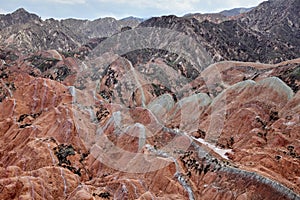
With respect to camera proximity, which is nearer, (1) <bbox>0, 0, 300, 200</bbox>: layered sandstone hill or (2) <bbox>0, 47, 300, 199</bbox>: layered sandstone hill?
(2) <bbox>0, 47, 300, 199</bbox>: layered sandstone hill

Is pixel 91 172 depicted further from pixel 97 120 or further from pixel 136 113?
pixel 136 113

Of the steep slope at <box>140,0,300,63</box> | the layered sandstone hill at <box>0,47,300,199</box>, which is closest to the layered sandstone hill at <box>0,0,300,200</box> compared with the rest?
the layered sandstone hill at <box>0,47,300,199</box>

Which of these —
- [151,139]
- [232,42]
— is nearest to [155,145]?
[151,139]

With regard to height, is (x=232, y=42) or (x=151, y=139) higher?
(x=232, y=42)

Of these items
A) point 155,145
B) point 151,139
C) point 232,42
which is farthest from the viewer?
point 232,42

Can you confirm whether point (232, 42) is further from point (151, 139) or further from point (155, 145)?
point (155, 145)

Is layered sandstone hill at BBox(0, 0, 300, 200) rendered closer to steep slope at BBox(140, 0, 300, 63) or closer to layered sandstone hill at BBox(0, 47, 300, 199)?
layered sandstone hill at BBox(0, 47, 300, 199)

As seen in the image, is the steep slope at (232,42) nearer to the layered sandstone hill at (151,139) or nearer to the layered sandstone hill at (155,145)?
the layered sandstone hill at (151,139)

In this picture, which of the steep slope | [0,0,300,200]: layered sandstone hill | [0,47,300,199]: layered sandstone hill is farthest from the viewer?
the steep slope

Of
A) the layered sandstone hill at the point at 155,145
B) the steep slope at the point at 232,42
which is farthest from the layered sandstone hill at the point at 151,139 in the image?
the steep slope at the point at 232,42

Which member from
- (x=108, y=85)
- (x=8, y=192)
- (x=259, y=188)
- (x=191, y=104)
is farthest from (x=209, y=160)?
(x=108, y=85)

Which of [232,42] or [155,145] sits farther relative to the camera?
[232,42]
